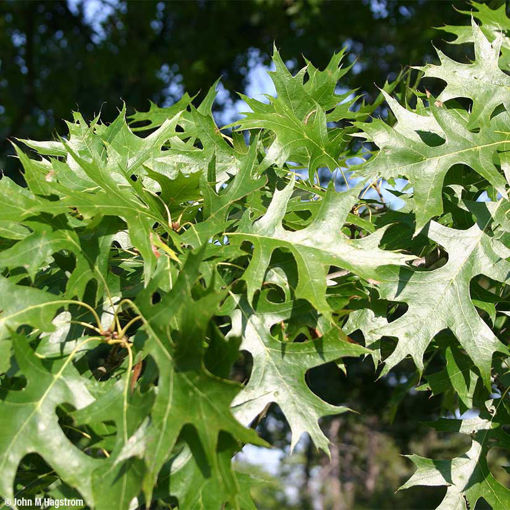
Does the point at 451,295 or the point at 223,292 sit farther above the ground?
the point at 223,292

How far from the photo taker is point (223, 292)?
3.82ft

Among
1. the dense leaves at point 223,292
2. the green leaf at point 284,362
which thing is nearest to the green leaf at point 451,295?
the dense leaves at point 223,292

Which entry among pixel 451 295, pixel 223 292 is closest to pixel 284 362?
pixel 223 292

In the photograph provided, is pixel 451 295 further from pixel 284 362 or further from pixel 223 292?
A: pixel 223 292

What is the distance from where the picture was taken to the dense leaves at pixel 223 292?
1.18 meters

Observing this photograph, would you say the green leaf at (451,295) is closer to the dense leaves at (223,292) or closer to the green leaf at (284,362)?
the dense leaves at (223,292)

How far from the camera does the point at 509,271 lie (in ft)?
5.07

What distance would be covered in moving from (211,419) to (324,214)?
55 centimetres

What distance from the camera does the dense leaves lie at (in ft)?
3.86

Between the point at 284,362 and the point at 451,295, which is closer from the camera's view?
the point at 284,362

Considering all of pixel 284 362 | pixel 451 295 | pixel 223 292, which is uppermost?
pixel 223 292

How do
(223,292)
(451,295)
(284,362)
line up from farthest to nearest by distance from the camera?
(451,295)
(284,362)
(223,292)

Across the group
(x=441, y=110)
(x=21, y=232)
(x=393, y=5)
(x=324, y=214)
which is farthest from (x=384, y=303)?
(x=393, y=5)

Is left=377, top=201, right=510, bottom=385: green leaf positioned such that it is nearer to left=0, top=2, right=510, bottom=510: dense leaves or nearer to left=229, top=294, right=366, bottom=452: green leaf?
left=0, top=2, right=510, bottom=510: dense leaves
